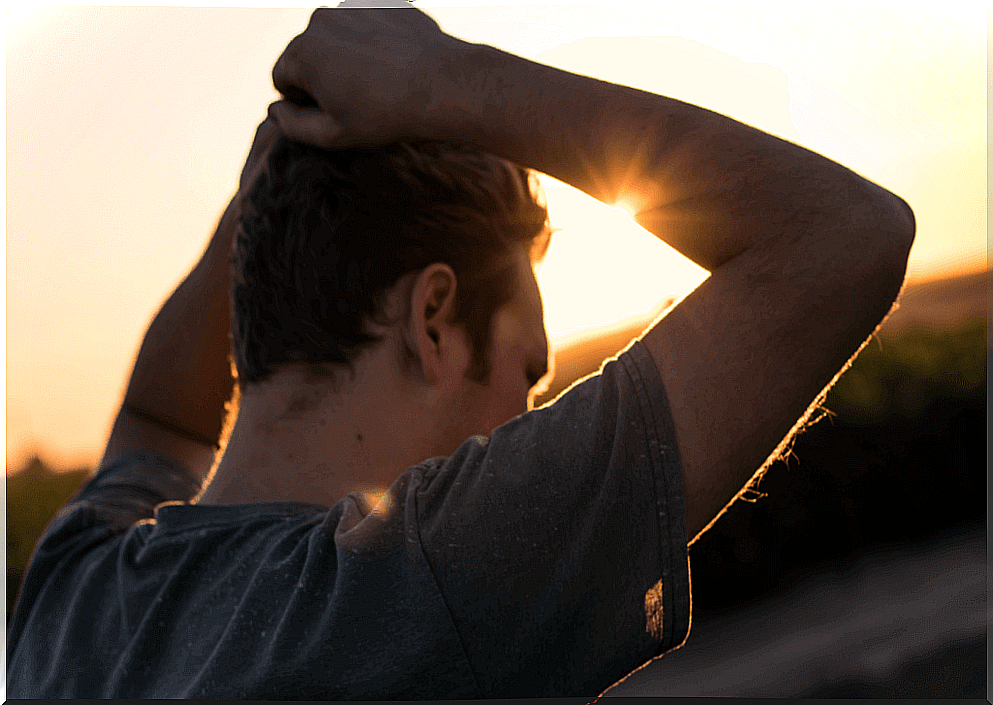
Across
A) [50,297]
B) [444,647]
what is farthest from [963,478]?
[50,297]

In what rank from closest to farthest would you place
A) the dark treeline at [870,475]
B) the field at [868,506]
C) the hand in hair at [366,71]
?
the hand in hair at [366,71]
the field at [868,506]
the dark treeline at [870,475]

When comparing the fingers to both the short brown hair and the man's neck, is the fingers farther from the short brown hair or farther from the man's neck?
the man's neck

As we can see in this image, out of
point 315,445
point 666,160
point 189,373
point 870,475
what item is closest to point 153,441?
point 189,373

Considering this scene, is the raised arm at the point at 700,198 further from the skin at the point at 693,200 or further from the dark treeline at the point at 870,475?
the dark treeline at the point at 870,475

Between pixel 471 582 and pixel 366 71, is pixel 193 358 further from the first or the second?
Answer: pixel 471 582

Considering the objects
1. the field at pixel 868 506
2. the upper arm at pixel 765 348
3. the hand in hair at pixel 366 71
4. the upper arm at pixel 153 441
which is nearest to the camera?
the upper arm at pixel 765 348

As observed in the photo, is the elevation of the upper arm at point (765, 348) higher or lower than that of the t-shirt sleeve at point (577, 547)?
higher

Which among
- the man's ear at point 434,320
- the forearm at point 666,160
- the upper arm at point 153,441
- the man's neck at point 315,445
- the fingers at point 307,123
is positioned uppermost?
the fingers at point 307,123

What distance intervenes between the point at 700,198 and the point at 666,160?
0.16 ft

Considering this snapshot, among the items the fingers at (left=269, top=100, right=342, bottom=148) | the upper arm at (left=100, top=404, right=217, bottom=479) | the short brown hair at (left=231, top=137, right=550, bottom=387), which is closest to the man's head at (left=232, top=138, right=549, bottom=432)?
the short brown hair at (left=231, top=137, right=550, bottom=387)

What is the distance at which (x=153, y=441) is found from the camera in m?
1.23

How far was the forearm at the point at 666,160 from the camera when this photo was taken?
24.1 inches

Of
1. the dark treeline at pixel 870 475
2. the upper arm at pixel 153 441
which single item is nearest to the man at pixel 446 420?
the upper arm at pixel 153 441

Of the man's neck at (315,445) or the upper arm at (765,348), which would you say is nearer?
the upper arm at (765,348)
